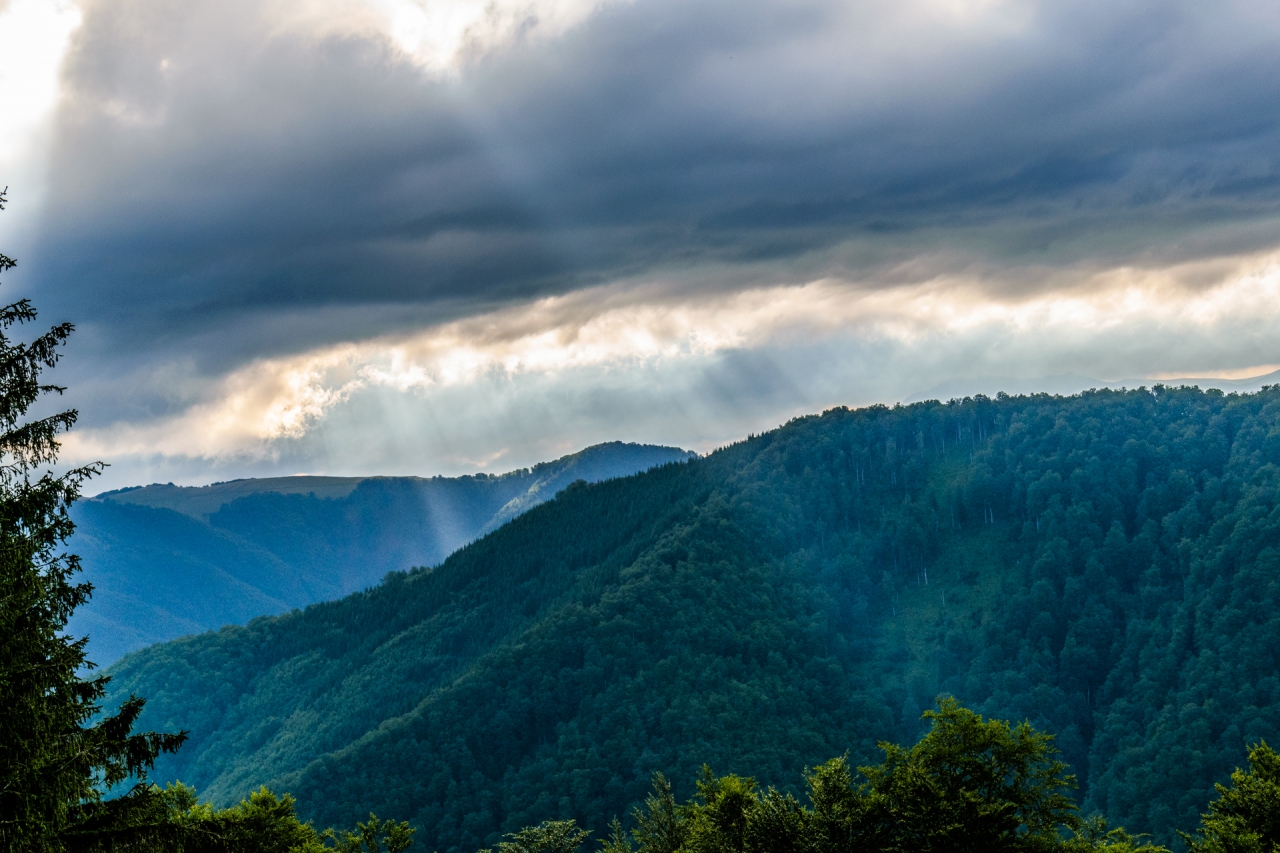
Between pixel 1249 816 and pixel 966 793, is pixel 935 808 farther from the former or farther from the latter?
pixel 1249 816

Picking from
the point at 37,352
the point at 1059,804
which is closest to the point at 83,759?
the point at 37,352

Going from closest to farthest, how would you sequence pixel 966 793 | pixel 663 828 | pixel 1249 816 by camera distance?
pixel 1249 816, pixel 966 793, pixel 663 828

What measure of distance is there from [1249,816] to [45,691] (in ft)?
186

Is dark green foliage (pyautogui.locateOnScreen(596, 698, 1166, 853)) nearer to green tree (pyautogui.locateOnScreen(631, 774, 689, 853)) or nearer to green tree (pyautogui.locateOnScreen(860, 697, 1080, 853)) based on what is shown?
green tree (pyautogui.locateOnScreen(860, 697, 1080, 853))

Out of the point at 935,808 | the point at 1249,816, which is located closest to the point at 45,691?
the point at 935,808

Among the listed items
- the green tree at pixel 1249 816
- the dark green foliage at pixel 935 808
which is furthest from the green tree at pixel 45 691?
A: the green tree at pixel 1249 816

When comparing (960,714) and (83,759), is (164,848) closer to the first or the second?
(83,759)

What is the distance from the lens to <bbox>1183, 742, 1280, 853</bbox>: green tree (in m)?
52.4

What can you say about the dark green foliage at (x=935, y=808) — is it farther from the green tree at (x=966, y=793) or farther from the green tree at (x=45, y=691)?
the green tree at (x=45, y=691)

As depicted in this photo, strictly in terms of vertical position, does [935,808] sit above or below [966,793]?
below

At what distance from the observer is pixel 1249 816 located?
57250mm

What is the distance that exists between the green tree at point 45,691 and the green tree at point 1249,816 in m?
47.9

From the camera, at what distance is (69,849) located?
27.8 metres

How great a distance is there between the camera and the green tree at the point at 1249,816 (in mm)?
52406
